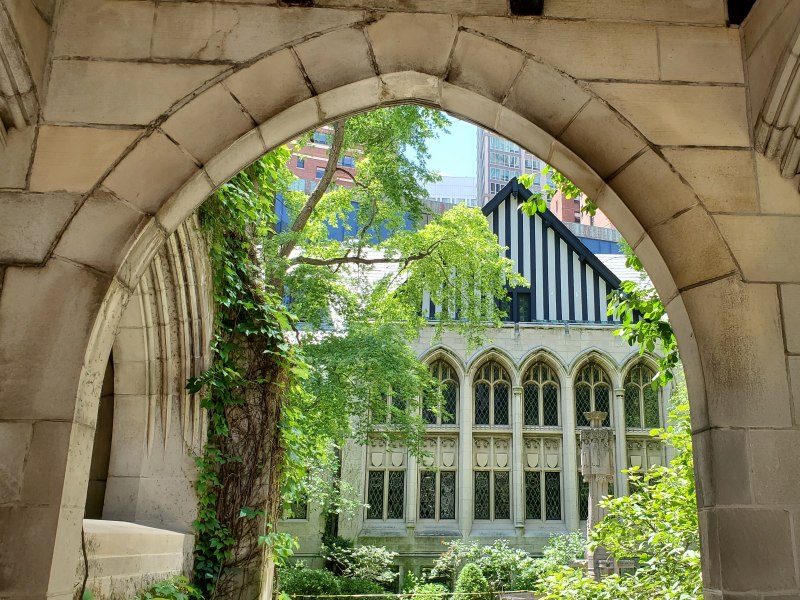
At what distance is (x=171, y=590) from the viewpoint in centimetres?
498

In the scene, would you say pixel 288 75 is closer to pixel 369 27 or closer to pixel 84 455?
pixel 369 27

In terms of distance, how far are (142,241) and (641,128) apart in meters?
1.92

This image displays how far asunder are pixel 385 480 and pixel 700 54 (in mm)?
15103

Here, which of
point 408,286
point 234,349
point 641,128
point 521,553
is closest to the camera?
point 641,128

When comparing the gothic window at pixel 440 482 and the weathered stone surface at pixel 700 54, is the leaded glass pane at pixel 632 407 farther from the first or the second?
the weathered stone surface at pixel 700 54

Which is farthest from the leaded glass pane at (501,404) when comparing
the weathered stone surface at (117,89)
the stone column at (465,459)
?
the weathered stone surface at (117,89)

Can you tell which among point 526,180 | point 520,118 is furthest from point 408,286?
point 520,118

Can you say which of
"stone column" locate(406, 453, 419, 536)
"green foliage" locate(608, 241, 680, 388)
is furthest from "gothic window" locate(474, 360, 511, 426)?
"green foliage" locate(608, 241, 680, 388)

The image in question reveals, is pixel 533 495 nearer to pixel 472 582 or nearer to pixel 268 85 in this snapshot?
pixel 472 582

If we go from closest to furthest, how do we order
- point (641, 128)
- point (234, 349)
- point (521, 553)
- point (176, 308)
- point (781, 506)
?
point (781, 506) → point (641, 128) → point (176, 308) → point (234, 349) → point (521, 553)

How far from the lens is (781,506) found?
2.62 metres

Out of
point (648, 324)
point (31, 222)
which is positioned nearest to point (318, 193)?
point (648, 324)

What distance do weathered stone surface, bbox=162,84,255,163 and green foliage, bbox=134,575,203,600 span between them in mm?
2986

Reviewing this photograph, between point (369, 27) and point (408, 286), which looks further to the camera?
point (408, 286)
